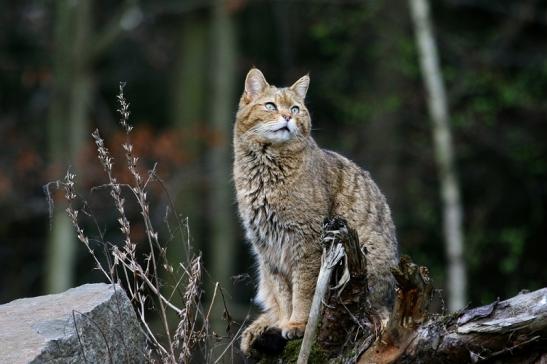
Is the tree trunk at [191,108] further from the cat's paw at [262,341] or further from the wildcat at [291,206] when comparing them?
the cat's paw at [262,341]

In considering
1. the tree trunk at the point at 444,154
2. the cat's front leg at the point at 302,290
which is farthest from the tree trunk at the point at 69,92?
the cat's front leg at the point at 302,290

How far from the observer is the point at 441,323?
17.2 feet

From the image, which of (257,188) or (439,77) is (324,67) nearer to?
(439,77)

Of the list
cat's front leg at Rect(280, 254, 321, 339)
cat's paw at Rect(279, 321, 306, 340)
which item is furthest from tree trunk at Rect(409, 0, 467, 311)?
cat's paw at Rect(279, 321, 306, 340)

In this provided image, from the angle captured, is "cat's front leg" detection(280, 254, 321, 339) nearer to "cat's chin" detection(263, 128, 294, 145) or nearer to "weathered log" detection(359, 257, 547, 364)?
"cat's chin" detection(263, 128, 294, 145)

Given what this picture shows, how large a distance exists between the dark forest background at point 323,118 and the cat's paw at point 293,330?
8.15 metres

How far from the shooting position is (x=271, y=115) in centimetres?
709

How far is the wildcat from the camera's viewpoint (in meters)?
6.69

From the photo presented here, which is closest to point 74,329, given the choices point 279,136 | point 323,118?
point 279,136

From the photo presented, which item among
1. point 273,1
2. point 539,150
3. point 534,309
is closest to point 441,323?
point 534,309

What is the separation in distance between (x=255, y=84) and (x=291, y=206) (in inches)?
41.4

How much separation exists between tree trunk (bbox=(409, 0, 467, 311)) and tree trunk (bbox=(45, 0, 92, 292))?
16.1 ft

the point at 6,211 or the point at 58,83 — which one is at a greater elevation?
the point at 58,83

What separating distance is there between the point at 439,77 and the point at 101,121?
568 cm
